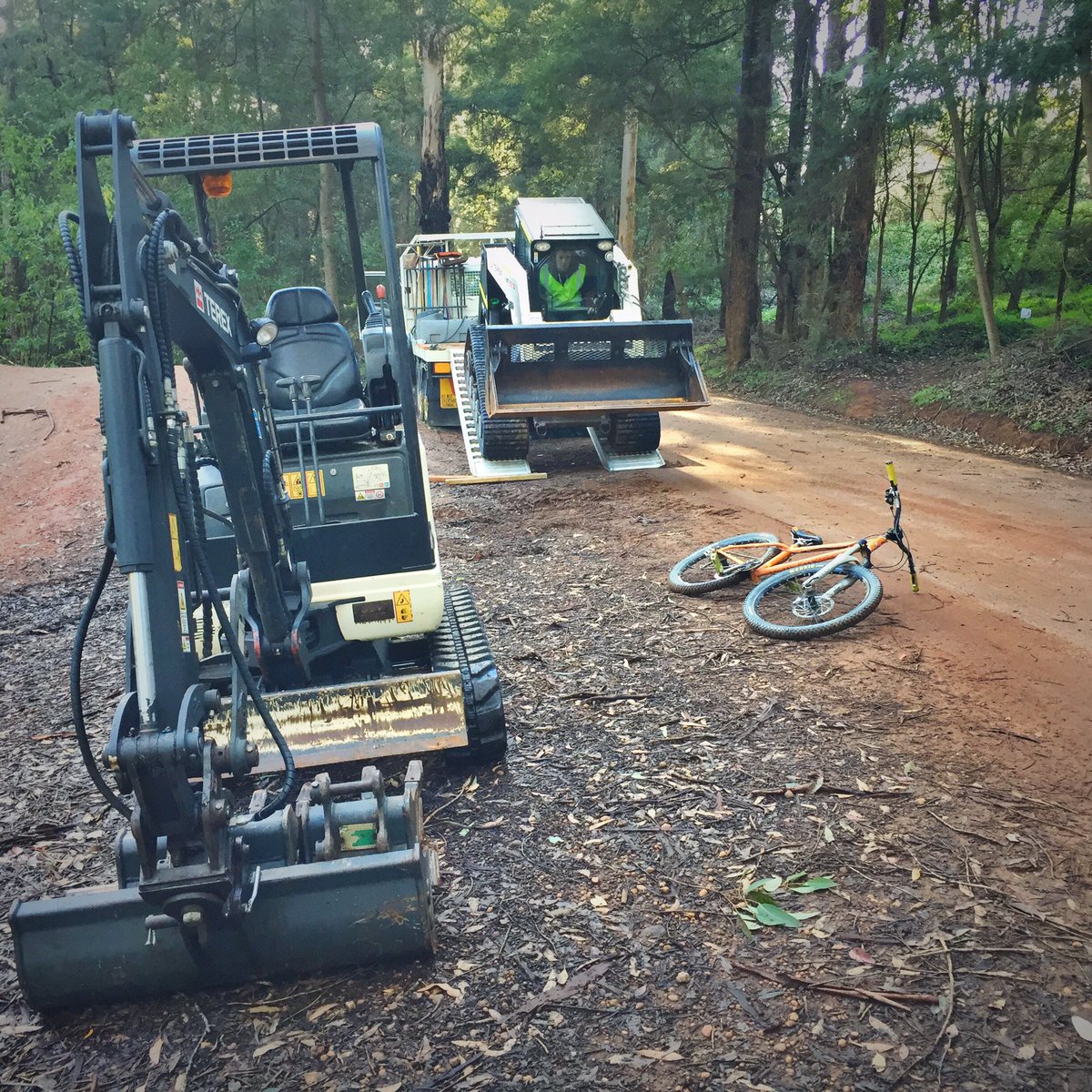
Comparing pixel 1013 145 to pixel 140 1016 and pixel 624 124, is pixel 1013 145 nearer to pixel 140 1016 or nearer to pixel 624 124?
pixel 624 124

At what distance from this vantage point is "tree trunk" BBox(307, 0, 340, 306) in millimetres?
25781

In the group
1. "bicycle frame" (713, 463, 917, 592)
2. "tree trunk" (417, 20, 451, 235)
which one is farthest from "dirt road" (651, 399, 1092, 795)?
"tree trunk" (417, 20, 451, 235)

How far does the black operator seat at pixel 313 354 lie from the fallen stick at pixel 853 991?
3790mm

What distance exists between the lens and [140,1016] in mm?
3057

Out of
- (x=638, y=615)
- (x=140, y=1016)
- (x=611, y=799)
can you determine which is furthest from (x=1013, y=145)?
(x=140, y=1016)

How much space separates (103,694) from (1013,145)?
18.3 meters

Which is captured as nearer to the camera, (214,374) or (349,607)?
(214,374)

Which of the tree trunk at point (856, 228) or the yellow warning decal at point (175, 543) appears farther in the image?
the tree trunk at point (856, 228)

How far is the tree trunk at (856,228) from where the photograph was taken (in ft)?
54.9

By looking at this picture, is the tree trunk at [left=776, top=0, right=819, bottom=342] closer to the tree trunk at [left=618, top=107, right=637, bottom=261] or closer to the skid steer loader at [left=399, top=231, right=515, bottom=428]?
the tree trunk at [left=618, top=107, right=637, bottom=261]

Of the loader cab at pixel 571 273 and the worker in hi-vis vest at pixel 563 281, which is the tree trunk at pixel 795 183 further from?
the worker in hi-vis vest at pixel 563 281

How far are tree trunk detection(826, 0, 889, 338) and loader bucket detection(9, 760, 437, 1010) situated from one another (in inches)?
649

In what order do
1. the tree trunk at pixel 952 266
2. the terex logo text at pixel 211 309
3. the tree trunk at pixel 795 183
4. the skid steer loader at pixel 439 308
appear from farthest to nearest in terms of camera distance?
the tree trunk at pixel 952 266 → the tree trunk at pixel 795 183 → the skid steer loader at pixel 439 308 → the terex logo text at pixel 211 309

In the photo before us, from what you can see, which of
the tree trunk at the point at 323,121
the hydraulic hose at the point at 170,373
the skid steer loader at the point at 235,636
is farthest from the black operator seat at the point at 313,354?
the tree trunk at the point at 323,121
